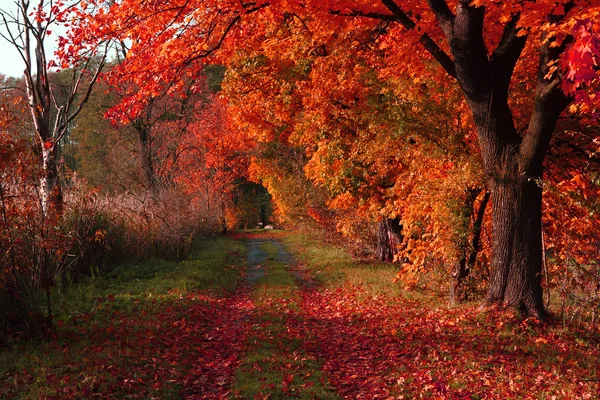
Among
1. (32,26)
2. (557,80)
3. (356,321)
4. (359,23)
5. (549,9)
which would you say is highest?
A: (32,26)

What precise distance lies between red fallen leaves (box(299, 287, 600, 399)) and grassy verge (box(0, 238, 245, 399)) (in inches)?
96.4

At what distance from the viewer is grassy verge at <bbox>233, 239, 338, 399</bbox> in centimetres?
680

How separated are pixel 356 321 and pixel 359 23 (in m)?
6.97

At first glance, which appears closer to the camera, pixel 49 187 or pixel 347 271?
pixel 49 187

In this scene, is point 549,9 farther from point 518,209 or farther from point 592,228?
point 592,228

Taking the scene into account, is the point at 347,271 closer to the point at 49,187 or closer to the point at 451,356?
the point at 49,187

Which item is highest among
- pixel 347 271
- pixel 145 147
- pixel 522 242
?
pixel 145 147

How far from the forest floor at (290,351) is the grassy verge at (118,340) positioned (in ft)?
0.08

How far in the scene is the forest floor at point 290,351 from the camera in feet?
21.7

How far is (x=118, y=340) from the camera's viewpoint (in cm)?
864

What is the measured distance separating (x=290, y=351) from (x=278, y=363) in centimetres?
79

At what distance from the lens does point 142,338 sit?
9.01 m

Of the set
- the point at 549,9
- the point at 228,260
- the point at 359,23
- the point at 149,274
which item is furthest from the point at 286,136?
the point at 549,9

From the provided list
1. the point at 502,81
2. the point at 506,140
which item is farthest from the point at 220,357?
the point at 502,81
